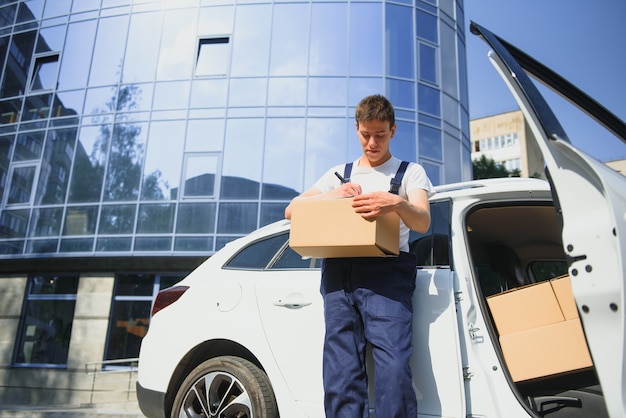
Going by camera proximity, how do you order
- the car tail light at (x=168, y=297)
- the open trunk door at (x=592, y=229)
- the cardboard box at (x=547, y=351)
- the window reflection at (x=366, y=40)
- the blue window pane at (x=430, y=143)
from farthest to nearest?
the window reflection at (x=366, y=40) → the blue window pane at (x=430, y=143) → the car tail light at (x=168, y=297) → the cardboard box at (x=547, y=351) → the open trunk door at (x=592, y=229)

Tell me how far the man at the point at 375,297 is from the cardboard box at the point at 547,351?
61 centimetres

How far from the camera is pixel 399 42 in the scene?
13.6m

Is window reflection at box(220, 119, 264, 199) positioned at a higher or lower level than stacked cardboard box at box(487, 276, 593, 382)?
higher

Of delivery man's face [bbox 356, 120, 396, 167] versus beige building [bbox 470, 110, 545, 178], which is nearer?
delivery man's face [bbox 356, 120, 396, 167]

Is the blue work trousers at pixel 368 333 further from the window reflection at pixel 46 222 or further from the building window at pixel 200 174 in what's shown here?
the window reflection at pixel 46 222

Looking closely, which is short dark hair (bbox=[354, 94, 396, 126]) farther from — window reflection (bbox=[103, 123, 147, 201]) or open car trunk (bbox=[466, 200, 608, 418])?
window reflection (bbox=[103, 123, 147, 201])

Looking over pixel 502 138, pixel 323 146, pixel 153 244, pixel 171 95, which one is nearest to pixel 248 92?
pixel 171 95

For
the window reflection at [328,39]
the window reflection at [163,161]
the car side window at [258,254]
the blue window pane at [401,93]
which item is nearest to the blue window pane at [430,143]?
the blue window pane at [401,93]

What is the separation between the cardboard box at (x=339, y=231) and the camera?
1.96m

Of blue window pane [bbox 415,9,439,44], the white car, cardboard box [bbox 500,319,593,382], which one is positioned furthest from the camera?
blue window pane [bbox 415,9,439,44]

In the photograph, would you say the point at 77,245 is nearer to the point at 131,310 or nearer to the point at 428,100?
the point at 131,310

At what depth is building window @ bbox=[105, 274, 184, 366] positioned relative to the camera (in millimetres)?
11992

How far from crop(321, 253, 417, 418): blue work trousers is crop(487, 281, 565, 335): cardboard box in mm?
604

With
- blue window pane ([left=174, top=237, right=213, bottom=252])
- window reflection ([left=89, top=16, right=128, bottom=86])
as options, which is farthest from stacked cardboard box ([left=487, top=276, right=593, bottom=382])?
window reflection ([left=89, top=16, right=128, bottom=86])
